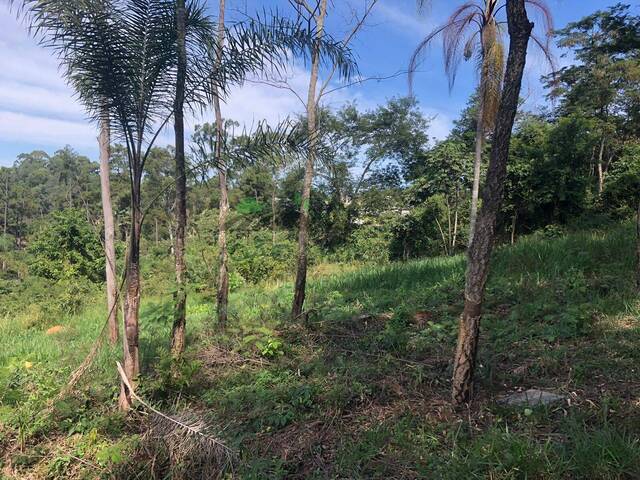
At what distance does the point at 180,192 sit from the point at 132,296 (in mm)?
1175

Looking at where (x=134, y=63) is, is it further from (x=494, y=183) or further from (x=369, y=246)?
(x=369, y=246)

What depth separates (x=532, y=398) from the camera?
2877 millimetres

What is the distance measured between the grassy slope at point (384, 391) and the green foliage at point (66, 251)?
15.3 m

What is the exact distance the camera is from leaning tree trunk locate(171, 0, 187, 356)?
396 centimetres

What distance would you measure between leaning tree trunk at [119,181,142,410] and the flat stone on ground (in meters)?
2.98

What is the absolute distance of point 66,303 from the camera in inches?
449

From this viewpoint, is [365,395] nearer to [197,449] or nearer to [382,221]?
[197,449]

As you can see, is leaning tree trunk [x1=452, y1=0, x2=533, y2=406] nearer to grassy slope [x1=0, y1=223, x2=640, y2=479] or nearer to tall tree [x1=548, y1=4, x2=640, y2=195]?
grassy slope [x1=0, y1=223, x2=640, y2=479]

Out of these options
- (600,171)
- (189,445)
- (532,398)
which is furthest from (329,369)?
(600,171)

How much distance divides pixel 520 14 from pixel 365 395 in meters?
2.97

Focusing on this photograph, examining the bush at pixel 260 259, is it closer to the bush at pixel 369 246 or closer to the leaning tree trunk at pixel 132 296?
the bush at pixel 369 246

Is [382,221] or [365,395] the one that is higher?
[382,221]

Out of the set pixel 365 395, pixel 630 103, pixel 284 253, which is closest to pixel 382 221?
pixel 284 253

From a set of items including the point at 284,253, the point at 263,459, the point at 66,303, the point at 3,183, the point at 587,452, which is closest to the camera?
the point at 587,452
